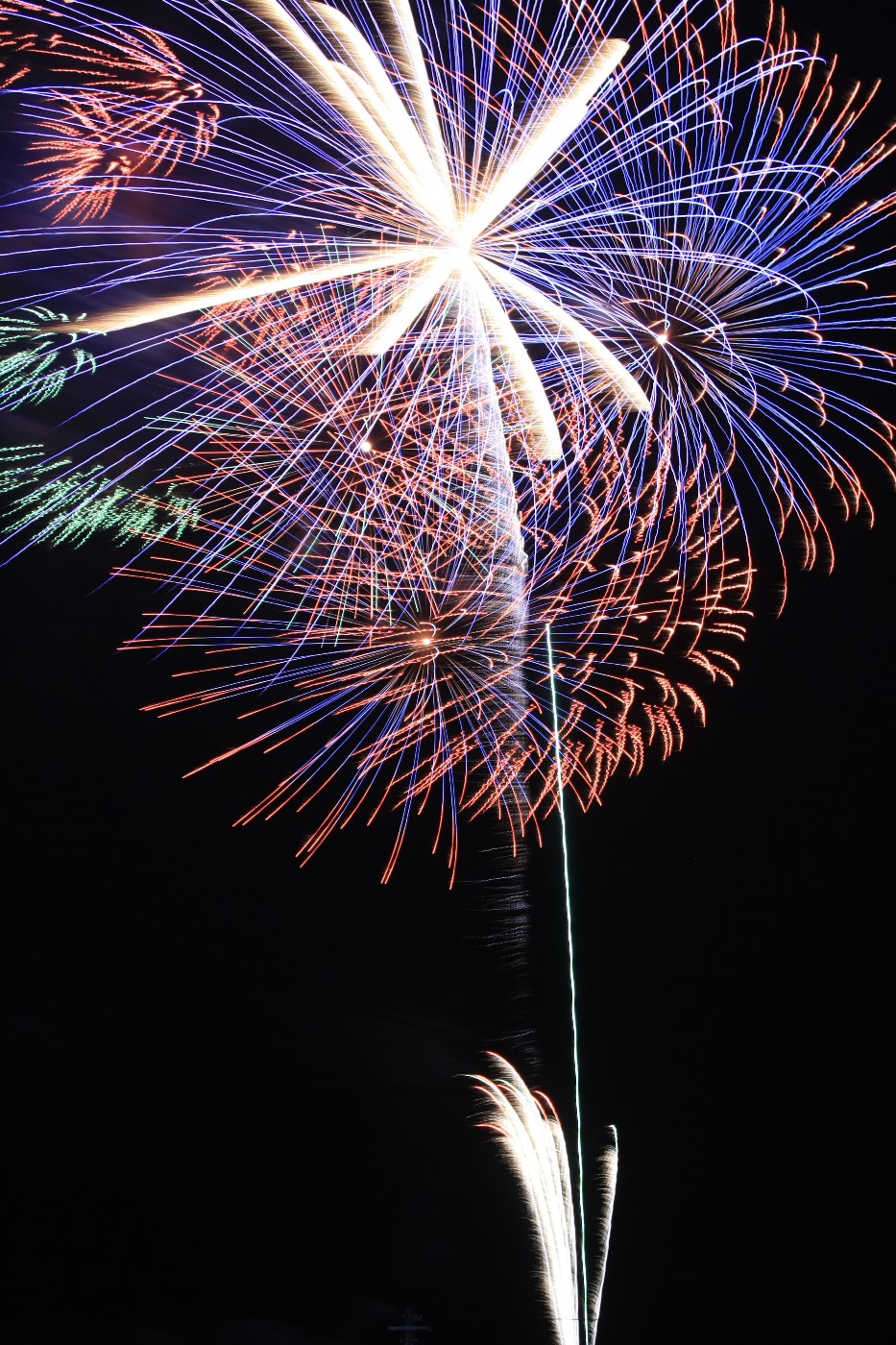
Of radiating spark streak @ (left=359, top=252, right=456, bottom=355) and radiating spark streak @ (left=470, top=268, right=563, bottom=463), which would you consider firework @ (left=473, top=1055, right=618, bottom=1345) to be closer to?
radiating spark streak @ (left=470, top=268, right=563, bottom=463)

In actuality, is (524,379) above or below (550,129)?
below

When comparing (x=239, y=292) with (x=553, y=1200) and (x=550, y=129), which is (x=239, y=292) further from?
(x=553, y=1200)

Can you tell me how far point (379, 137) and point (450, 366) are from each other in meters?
1.13

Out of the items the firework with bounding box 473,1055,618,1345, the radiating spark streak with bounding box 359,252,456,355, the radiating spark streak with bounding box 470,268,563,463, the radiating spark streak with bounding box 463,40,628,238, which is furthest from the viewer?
the firework with bounding box 473,1055,618,1345

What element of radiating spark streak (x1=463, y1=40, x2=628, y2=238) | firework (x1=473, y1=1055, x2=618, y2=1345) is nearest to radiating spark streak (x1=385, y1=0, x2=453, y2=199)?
radiating spark streak (x1=463, y1=40, x2=628, y2=238)

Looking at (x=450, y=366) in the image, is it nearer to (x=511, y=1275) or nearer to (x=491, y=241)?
(x=491, y=241)

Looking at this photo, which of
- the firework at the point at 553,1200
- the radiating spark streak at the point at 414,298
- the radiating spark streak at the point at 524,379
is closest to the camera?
the radiating spark streak at the point at 414,298

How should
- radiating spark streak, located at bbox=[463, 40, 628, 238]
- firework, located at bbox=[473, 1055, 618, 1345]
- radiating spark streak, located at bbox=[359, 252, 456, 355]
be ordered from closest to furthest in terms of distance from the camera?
radiating spark streak, located at bbox=[463, 40, 628, 238], radiating spark streak, located at bbox=[359, 252, 456, 355], firework, located at bbox=[473, 1055, 618, 1345]

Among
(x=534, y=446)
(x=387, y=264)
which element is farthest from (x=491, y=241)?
(x=534, y=446)

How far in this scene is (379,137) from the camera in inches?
195

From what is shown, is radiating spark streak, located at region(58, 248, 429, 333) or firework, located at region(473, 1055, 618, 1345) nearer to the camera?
radiating spark streak, located at region(58, 248, 429, 333)

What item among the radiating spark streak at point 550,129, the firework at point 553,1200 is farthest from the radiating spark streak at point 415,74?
the firework at point 553,1200

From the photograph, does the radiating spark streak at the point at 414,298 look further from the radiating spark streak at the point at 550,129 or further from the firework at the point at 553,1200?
Result: the firework at the point at 553,1200

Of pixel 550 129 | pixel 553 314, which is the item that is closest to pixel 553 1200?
pixel 553 314
